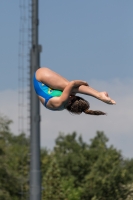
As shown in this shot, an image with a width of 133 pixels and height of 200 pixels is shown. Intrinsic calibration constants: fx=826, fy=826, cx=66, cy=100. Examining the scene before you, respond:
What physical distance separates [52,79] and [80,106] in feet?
2.62

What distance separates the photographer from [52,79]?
46.5 feet

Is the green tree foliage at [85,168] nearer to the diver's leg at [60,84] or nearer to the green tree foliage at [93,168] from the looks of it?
the green tree foliage at [93,168]

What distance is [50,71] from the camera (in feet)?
47.3

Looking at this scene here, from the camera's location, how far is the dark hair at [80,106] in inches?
539

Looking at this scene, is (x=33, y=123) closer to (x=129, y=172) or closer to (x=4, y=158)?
(x=4, y=158)

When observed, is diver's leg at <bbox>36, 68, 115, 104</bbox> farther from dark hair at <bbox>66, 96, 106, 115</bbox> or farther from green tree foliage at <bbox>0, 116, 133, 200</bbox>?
green tree foliage at <bbox>0, 116, 133, 200</bbox>

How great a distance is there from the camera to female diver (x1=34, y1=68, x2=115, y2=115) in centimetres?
1360

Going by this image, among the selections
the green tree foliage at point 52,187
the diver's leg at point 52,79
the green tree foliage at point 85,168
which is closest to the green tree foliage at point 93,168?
the green tree foliage at point 85,168

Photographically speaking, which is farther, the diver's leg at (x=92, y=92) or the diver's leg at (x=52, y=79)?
the diver's leg at (x=52, y=79)

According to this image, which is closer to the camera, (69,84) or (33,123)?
(69,84)

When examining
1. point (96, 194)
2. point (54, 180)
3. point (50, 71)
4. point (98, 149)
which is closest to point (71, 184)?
point (96, 194)

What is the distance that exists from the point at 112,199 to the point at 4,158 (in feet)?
103

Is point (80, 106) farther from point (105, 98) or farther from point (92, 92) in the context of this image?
point (105, 98)

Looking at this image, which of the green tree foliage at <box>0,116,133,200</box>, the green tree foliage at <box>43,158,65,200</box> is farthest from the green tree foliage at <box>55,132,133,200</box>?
the green tree foliage at <box>43,158,65,200</box>
